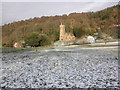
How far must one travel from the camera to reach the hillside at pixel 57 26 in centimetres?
1930

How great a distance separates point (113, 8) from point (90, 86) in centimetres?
3495

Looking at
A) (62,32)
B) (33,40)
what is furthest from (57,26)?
(33,40)

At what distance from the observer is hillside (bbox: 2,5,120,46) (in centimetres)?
1930

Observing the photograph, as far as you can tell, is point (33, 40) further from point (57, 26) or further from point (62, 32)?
point (57, 26)

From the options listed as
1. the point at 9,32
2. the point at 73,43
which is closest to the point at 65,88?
the point at 73,43

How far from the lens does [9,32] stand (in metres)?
Result: 20.0

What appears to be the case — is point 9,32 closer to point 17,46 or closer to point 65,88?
point 17,46

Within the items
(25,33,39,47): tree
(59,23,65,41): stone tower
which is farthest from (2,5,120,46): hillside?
(25,33,39,47): tree

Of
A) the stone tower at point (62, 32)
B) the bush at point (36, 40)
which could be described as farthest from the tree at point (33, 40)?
the stone tower at point (62, 32)

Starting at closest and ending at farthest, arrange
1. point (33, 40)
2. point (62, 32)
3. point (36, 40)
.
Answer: point (36, 40)
point (33, 40)
point (62, 32)

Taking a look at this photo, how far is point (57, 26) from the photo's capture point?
21.5 metres

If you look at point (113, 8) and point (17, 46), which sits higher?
point (113, 8)

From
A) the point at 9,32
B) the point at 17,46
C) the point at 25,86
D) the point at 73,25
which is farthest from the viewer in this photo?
the point at 73,25

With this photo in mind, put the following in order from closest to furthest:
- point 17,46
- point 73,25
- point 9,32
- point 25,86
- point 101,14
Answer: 1. point 25,86
2. point 17,46
3. point 9,32
4. point 73,25
5. point 101,14
